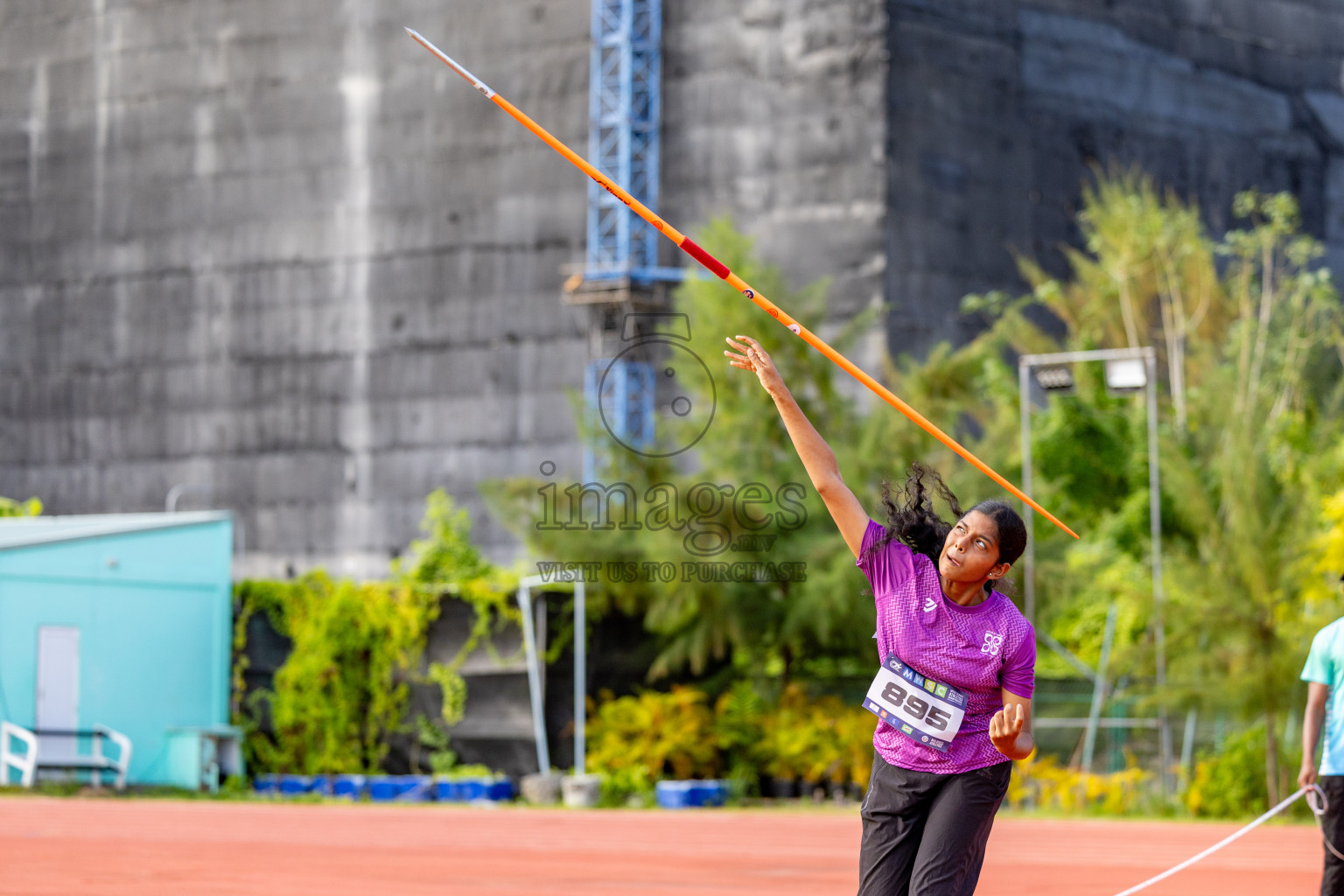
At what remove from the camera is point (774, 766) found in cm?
2259

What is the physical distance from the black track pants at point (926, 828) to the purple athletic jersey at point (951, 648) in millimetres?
47

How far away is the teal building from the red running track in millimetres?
2576

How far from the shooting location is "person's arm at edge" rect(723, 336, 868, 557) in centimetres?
547

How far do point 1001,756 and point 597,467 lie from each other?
18598 millimetres

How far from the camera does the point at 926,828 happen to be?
5316 millimetres

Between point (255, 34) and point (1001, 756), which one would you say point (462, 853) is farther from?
point (255, 34)

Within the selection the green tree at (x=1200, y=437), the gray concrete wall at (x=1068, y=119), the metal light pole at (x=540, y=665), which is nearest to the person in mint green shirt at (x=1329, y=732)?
the green tree at (x=1200, y=437)

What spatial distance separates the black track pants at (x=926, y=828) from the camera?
17.2ft

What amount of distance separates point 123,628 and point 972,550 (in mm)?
19943

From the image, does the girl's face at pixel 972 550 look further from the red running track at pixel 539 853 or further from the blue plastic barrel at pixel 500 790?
the blue plastic barrel at pixel 500 790

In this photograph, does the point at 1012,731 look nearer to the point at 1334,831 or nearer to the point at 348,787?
the point at 1334,831

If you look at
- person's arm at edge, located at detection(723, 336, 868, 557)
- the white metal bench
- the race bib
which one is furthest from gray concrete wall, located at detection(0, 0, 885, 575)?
the race bib

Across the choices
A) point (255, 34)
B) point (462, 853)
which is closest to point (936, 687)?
point (462, 853)

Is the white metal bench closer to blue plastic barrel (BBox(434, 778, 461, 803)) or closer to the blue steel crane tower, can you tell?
blue plastic barrel (BBox(434, 778, 461, 803))
